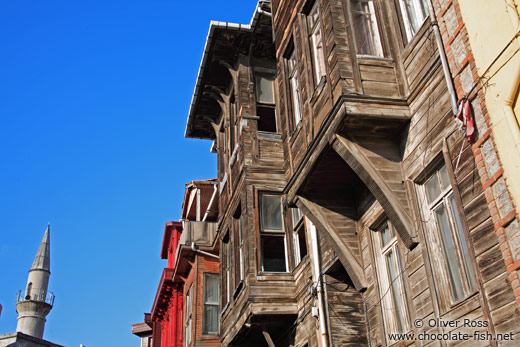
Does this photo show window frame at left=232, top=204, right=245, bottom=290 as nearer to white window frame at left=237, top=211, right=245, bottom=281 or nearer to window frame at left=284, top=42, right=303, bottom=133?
white window frame at left=237, top=211, right=245, bottom=281

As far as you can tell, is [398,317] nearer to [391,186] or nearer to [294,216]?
[391,186]

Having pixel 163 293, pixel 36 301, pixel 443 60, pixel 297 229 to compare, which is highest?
pixel 36 301

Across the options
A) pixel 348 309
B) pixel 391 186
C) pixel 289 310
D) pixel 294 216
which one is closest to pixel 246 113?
pixel 294 216

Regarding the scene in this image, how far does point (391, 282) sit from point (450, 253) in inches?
68.4

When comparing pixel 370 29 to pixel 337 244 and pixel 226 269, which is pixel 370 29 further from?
pixel 226 269

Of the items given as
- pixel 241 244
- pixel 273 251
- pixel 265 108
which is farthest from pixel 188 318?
pixel 265 108

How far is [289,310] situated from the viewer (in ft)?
38.8

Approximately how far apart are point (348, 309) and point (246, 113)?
6.84m

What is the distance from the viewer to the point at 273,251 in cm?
1382

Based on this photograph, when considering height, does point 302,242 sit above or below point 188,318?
below

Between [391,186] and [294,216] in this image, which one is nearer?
[391,186]

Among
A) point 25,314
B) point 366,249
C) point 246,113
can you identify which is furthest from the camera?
point 25,314

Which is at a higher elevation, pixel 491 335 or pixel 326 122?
pixel 326 122

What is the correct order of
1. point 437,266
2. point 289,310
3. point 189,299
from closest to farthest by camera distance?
point 437,266
point 289,310
point 189,299
